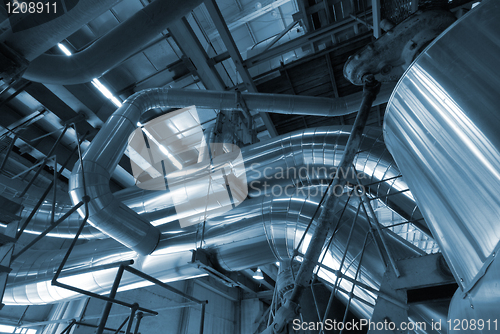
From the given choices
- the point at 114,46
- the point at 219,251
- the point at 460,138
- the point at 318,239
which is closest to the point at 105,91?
the point at 114,46

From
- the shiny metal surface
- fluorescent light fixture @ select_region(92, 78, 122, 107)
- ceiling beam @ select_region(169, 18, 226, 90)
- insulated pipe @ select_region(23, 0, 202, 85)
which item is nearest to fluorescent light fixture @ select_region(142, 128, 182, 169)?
fluorescent light fixture @ select_region(92, 78, 122, 107)

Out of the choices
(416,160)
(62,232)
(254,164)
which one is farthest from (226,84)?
(416,160)

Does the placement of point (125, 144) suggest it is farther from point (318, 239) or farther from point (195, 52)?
point (318, 239)

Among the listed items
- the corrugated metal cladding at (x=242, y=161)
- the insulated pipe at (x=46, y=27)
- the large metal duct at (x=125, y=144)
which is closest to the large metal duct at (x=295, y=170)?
the corrugated metal cladding at (x=242, y=161)

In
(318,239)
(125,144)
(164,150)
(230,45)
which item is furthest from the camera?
(164,150)

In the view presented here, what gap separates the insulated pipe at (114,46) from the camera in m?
2.77

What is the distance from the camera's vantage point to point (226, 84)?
655cm

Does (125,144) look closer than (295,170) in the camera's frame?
Yes

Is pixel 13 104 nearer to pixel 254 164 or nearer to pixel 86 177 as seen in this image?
pixel 86 177

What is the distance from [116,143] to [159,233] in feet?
4.45

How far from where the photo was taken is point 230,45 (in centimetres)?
528

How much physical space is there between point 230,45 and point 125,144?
8.67 feet

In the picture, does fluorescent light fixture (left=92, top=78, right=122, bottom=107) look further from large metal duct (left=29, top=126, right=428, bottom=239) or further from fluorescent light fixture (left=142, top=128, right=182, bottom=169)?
large metal duct (left=29, top=126, right=428, bottom=239)

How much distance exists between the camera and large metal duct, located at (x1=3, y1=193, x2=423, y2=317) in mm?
3273
